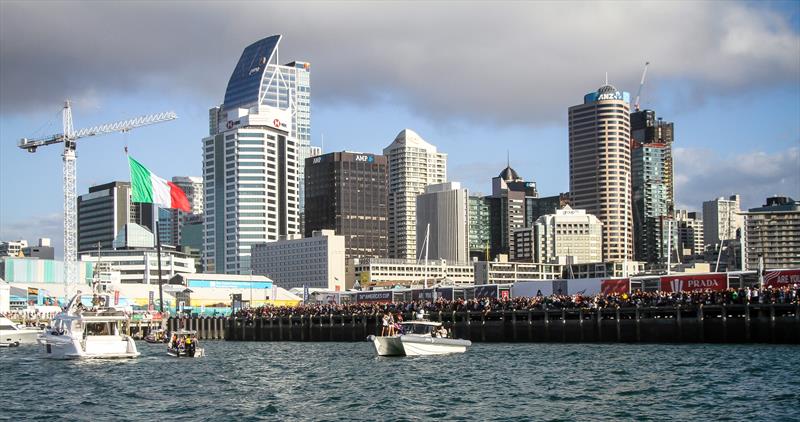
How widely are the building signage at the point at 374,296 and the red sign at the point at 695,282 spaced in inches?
1996

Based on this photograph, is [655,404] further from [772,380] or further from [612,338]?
[612,338]

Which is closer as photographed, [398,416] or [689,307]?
[398,416]

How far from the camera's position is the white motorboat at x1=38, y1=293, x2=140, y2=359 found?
7838 cm

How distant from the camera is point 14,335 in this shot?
11388 cm

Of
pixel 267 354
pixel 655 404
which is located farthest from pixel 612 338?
pixel 655 404

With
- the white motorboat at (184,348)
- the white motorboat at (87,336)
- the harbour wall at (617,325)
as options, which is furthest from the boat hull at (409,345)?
the white motorboat at (87,336)

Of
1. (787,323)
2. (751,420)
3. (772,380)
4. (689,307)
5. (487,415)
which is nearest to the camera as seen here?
(751,420)

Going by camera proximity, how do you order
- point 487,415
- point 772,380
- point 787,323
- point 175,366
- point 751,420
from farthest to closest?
point 787,323 < point 175,366 < point 772,380 < point 487,415 < point 751,420

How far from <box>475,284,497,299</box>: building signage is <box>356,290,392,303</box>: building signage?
62.7 feet

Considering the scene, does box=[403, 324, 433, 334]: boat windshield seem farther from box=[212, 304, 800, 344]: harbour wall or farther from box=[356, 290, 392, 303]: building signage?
box=[356, 290, 392, 303]: building signage

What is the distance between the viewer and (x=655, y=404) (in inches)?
1836

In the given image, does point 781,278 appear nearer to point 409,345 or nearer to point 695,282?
point 695,282

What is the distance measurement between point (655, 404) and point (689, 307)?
140 feet

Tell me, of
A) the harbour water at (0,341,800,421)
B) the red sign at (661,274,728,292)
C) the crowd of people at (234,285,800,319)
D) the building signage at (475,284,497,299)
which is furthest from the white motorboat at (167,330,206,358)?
the building signage at (475,284,497,299)
